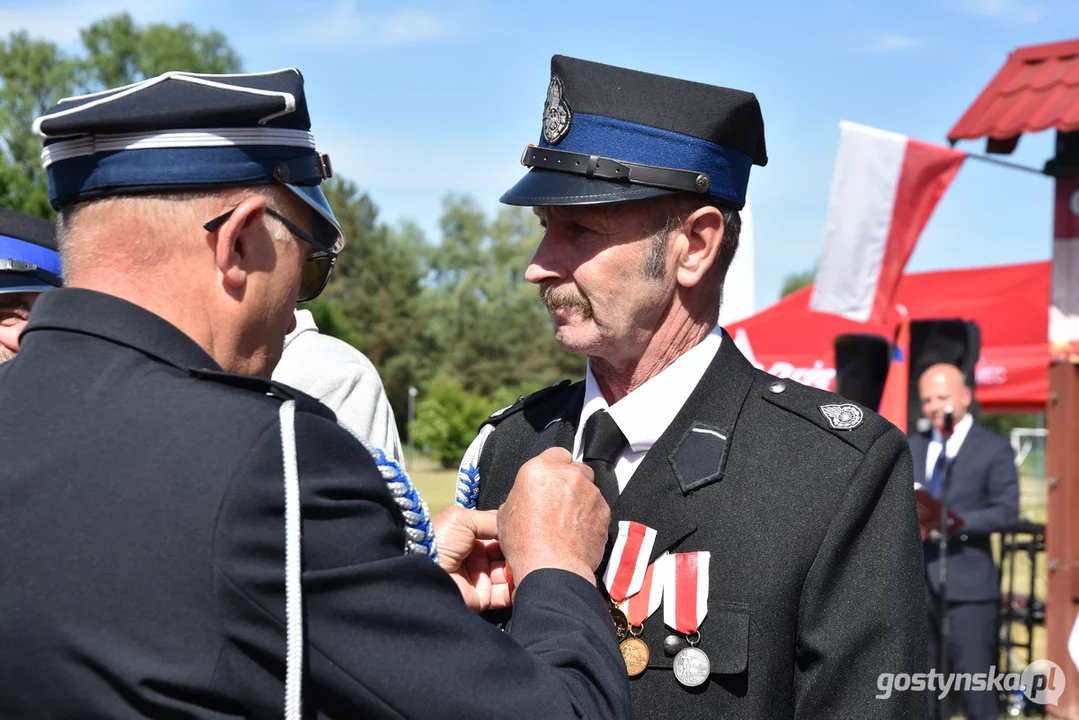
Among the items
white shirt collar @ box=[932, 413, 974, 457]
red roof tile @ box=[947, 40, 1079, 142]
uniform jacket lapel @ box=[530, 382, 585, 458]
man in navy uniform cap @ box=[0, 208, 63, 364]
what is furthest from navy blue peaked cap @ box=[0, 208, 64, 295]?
white shirt collar @ box=[932, 413, 974, 457]

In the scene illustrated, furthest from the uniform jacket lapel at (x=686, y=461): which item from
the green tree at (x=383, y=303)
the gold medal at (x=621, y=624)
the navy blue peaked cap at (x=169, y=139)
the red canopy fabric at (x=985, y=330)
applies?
the green tree at (x=383, y=303)

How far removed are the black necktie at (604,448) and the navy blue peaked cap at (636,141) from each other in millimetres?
496

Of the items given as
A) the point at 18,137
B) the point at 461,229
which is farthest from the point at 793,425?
the point at 461,229

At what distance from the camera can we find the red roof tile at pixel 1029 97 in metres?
5.36

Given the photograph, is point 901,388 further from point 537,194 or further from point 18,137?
point 18,137

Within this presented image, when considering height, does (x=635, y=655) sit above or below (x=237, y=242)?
below

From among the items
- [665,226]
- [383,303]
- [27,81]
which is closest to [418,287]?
[383,303]

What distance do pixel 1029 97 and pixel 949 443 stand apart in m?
2.94

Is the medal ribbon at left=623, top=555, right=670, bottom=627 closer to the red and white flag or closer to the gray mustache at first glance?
the gray mustache

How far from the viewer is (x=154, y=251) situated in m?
1.60

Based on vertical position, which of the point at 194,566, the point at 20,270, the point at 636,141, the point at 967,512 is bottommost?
the point at 967,512

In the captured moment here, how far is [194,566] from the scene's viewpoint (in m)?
1.38

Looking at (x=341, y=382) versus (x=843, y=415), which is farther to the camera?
(x=341, y=382)

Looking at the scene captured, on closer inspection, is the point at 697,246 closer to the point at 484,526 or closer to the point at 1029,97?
the point at 484,526
